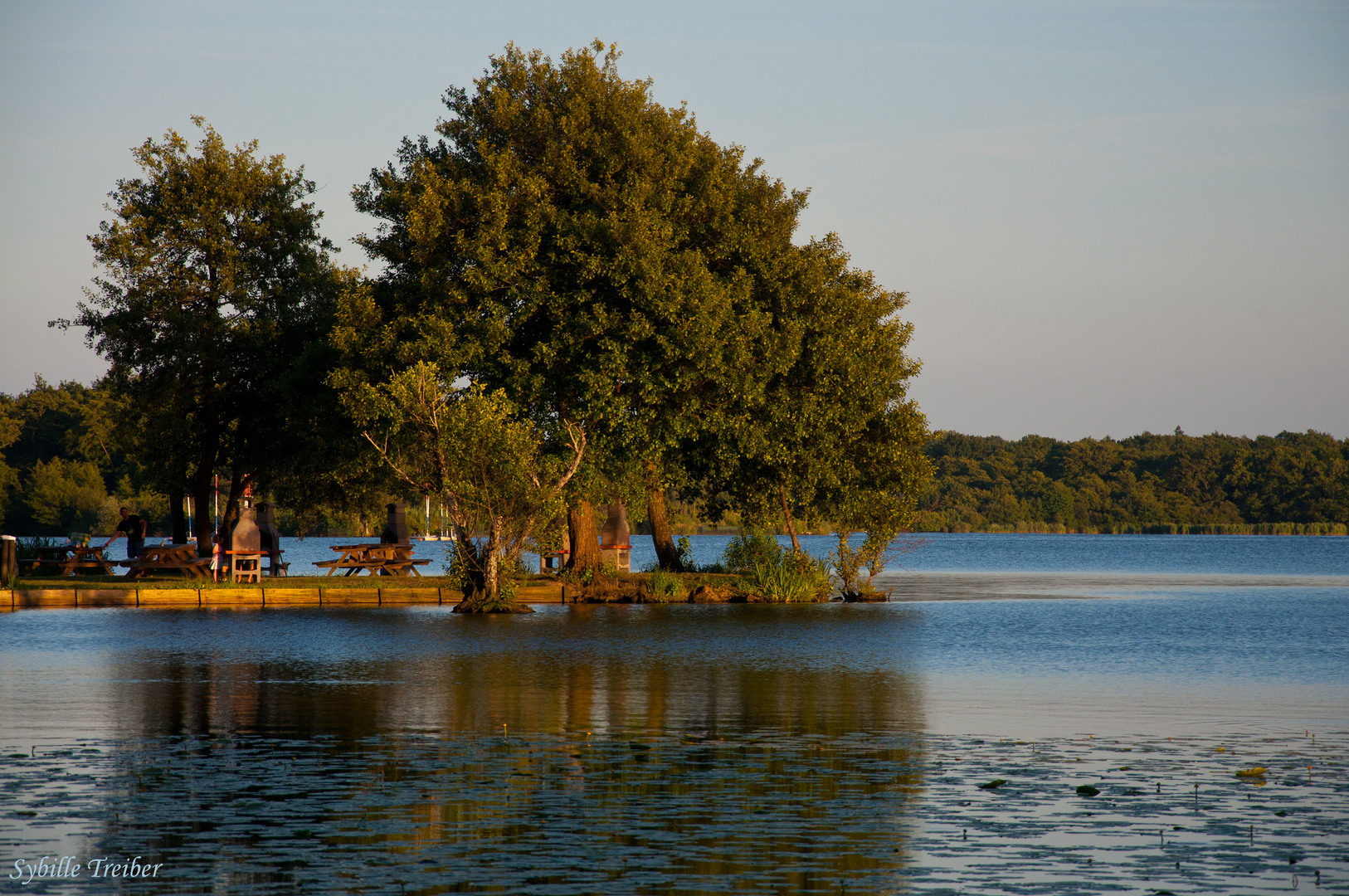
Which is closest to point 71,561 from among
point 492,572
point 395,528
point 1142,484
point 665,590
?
point 395,528

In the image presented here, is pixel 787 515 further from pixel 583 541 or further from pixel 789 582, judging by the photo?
pixel 583 541

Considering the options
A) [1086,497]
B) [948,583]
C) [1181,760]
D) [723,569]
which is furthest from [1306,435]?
[1181,760]

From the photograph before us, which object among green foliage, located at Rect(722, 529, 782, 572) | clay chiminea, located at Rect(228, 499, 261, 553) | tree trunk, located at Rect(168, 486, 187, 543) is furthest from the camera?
tree trunk, located at Rect(168, 486, 187, 543)

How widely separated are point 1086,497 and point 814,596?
14423 centimetres

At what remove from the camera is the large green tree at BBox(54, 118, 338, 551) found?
39.1 meters

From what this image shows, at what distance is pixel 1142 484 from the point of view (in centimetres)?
17100

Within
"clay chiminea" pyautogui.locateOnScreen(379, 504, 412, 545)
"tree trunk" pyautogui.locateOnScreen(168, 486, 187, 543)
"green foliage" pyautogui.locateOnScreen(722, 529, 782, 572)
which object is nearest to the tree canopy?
"green foliage" pyautogui.locateOnScreen(722, 529, 782, 572)

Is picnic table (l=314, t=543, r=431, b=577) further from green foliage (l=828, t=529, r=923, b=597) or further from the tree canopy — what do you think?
green foliage (l=828, t=529, r=923, b=597)

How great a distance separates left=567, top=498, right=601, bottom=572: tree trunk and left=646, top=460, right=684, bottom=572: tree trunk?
2216mm

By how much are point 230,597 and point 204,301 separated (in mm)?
11662

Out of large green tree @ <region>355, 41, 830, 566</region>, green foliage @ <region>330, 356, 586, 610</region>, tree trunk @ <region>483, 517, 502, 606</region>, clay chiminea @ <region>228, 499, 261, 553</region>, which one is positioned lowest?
tree trunk @ <region>483, 517, 502, 606</region>

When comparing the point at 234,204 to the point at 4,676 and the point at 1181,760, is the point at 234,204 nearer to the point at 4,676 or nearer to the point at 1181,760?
the point at 4,676

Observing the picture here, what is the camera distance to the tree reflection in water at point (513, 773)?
27.3 ft

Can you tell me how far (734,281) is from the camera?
34719 millimetres
